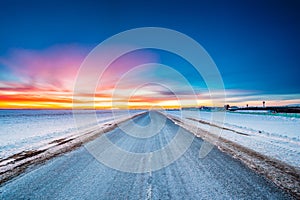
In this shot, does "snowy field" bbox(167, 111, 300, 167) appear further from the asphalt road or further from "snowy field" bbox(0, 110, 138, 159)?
"snowy field" bbox(0, 110, 138, 159)

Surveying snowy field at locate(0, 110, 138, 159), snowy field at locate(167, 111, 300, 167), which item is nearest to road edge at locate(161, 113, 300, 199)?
snowy field at locate(167, 111, 300, 167)

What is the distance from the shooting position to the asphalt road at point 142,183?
407 cm

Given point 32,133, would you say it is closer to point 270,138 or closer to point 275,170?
point 275,170

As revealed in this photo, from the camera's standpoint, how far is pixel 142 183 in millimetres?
4691

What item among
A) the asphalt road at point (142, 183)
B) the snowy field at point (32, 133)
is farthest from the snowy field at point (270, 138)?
the snowy field at point (32, 133)

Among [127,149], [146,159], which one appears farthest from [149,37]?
[146,159]

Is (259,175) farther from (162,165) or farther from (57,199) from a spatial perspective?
Answer: (57,199)

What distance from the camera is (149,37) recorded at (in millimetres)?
22922

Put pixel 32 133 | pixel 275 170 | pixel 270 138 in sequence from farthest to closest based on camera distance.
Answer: pixel 32 133, pixel 270 138, pixel 275 170

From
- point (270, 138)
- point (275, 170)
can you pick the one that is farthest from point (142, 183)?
point (270, 138)

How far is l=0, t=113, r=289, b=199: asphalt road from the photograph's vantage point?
407 centimetres

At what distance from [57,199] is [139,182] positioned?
1.69 meters

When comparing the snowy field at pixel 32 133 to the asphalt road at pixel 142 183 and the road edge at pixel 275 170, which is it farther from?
the road edge at pixel 275 170

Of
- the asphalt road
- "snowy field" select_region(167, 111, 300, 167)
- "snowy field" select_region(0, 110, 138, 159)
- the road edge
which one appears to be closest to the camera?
the asphalt road
